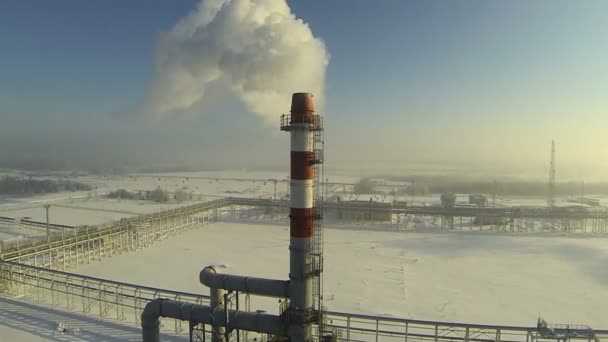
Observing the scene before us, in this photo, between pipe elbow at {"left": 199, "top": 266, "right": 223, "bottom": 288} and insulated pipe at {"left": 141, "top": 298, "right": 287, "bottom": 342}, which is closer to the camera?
insulated pipe at {"left": 141, "top": 298, "right": 287, "bottom": 342}

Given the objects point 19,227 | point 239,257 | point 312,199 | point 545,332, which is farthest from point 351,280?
point 19,227

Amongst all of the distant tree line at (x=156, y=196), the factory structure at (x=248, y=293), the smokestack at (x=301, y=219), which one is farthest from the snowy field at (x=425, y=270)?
the distant tree line at (x=156, y=196)

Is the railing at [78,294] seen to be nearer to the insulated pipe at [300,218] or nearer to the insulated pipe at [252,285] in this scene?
the insulated pipe at [252,285]

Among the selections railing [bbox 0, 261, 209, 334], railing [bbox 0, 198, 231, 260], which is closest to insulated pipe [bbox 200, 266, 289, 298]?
railing [bbox 0, 261, 209, 334]

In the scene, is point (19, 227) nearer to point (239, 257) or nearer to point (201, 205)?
point (201, 205)

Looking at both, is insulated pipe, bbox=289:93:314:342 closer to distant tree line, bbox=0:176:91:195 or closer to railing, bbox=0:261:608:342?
railing, bbox=0:261:608:342

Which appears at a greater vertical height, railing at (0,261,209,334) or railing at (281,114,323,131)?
railing at (281,114,323,131)
